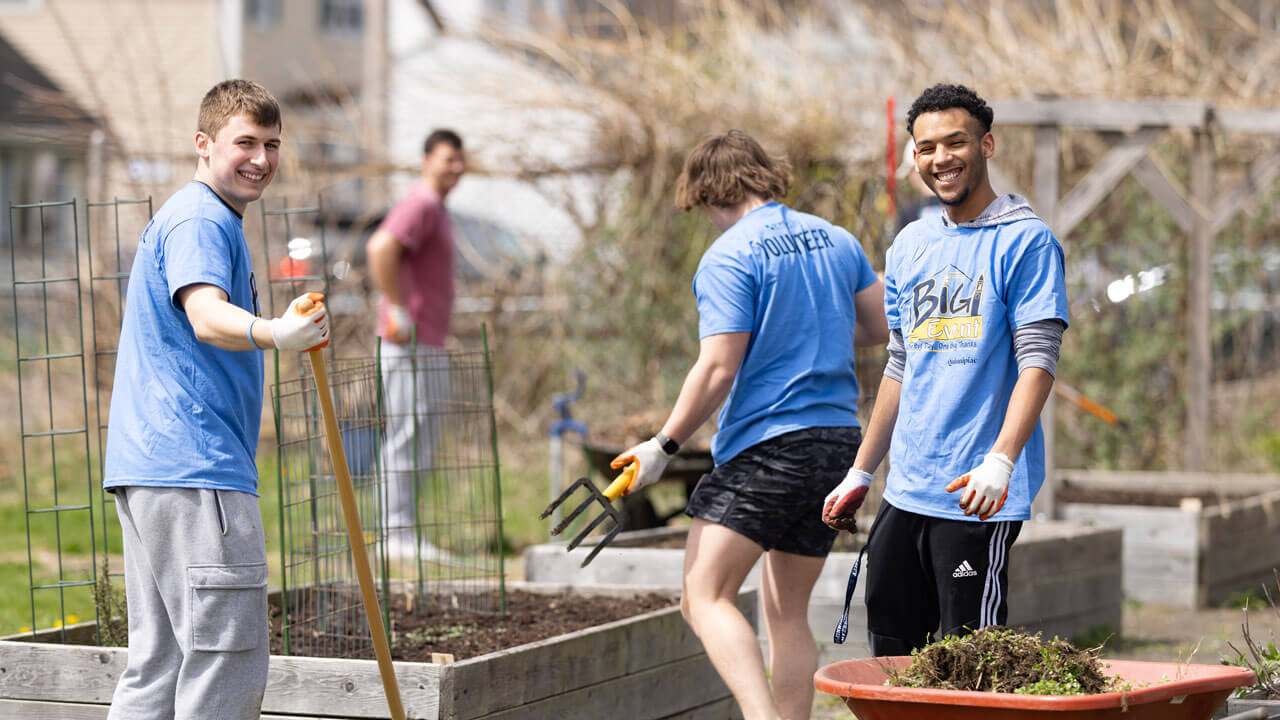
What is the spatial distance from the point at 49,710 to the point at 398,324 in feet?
10.3

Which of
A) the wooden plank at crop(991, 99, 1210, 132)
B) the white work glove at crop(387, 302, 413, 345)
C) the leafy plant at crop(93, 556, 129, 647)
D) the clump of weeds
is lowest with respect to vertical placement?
the leafy plant at crop(93, 556, 129, 647)

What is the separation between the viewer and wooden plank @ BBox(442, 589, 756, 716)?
11.6 feet

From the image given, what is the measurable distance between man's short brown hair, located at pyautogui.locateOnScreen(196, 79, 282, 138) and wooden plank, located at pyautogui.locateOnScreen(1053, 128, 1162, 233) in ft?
14.7

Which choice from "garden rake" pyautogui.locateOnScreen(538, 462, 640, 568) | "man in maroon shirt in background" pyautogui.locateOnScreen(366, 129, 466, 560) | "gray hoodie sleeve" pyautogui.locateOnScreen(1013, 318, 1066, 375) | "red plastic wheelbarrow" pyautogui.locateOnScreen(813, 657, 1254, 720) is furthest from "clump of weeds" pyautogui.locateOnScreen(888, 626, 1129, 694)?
"man in maroon shirt in background" pyautogui.locateOnScreen(366, 129, 466, 560)

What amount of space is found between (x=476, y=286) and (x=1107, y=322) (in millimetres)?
4456

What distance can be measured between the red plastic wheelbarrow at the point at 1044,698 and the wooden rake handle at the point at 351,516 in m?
0.96

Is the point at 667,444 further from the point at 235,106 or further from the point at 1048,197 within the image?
the point at 1048,197

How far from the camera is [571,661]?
3.87 meters

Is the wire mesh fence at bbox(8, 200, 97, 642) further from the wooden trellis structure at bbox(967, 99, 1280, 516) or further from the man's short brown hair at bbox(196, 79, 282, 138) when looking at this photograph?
the wooden trellis structure at bbox(967, 99, 1280, 516)

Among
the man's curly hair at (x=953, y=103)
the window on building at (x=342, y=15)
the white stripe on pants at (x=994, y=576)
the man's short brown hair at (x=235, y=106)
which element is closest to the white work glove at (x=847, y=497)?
the white stripe on pants at (x=994, y=576)

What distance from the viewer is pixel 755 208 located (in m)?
3.89

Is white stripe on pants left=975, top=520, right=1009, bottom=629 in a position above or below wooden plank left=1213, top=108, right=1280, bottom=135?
below

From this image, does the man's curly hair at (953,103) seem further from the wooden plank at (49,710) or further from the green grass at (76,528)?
the green grass at (76,528)

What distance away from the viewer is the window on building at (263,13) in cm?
2686
